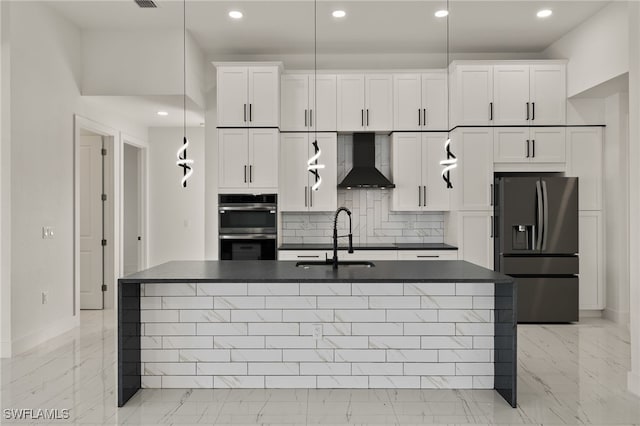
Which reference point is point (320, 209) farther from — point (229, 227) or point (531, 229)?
point (531, 229)

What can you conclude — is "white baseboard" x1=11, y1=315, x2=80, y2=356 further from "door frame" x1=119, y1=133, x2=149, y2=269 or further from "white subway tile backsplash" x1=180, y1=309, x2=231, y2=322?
"door frame" x1=119, y1=133, x2=149, y2=269

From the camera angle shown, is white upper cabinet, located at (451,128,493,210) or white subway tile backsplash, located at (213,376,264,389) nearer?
white subway tile backsplash, located at (213,376,264,389)

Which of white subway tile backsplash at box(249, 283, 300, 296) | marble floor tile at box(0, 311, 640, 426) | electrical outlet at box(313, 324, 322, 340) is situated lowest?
marble floor tile at box(0, 311, 640, 426)

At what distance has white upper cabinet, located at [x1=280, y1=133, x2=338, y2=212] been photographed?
5852 mm

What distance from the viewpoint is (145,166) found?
732cm

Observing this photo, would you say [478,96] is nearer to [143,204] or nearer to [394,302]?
[394,302]

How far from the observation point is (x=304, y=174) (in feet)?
19.2

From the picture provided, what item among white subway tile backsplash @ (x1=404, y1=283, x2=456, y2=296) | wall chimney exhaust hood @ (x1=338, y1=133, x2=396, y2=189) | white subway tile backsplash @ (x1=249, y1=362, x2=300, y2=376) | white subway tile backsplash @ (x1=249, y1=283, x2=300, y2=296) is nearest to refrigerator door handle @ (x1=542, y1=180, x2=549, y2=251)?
wall chimney exhaust hood @ (x1=338, y1=133, x2=396, y2=189)

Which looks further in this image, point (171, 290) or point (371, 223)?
point (371, 223)

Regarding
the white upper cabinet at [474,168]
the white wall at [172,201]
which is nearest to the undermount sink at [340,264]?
the white upper cabinet at [474,168]

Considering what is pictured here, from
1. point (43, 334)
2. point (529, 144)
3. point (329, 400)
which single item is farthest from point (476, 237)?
point (43, 334)

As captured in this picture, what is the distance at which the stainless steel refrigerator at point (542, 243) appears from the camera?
5426 mm

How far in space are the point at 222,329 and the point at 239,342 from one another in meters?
0.15

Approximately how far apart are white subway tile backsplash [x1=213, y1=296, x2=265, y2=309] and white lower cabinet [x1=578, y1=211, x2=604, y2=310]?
4.03m
